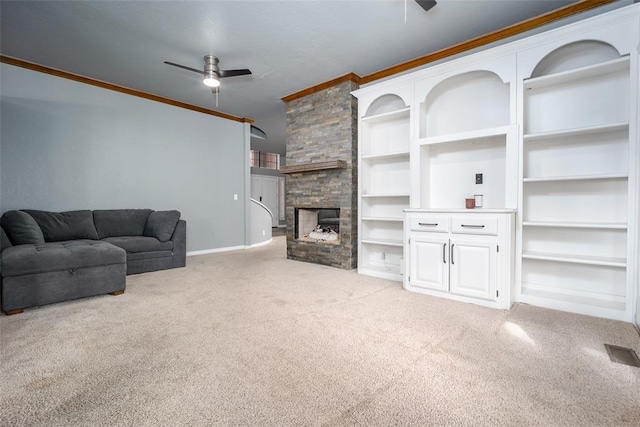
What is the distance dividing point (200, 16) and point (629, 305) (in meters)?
4.60

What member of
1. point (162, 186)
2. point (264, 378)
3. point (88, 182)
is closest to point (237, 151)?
point (162, 186)

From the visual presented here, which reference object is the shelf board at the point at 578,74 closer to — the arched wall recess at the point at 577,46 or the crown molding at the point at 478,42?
the arched wall recess at the point at 577,46

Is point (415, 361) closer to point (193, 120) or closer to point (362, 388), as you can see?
point (362, 388)

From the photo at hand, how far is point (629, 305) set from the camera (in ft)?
7.67

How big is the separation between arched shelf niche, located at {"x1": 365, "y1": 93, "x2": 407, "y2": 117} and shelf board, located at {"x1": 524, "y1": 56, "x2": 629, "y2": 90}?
152cm

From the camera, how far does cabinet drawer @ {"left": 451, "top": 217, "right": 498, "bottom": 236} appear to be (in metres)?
2.68

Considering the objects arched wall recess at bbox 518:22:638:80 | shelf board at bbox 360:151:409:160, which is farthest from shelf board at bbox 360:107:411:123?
arched wall recess at bbox 518:22:638:80

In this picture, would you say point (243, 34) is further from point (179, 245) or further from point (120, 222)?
point (120, 222)

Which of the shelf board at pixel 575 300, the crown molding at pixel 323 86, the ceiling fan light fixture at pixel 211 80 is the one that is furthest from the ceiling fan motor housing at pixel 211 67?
the shelf board at pixel 575 300

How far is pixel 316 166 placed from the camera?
4.31 m

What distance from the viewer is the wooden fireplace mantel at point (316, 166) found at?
414cm

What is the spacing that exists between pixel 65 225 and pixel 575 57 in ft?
19.7

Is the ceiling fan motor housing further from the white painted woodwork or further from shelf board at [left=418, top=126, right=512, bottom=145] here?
the white painted woodwork

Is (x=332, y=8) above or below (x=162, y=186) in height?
above
